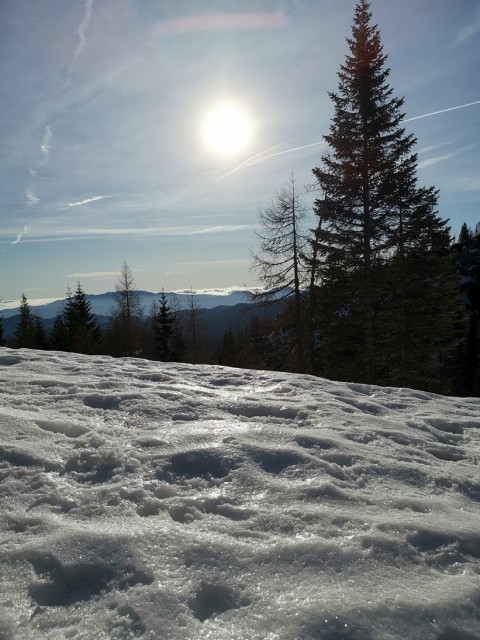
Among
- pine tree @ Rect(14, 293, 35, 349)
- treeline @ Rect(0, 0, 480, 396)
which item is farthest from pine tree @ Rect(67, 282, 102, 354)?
treeline @ Rect(0, 0, 480, 396)

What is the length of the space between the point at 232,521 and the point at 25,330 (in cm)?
3792

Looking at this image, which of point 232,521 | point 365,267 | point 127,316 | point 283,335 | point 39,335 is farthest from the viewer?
point 39,335

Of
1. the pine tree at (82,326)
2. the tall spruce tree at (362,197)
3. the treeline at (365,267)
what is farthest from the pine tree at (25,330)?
the tall spruce tree at (362,197)

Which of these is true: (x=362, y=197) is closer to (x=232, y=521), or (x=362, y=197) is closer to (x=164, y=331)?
(x=232, y=521)

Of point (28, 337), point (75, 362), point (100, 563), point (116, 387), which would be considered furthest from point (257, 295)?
point (28, 337)

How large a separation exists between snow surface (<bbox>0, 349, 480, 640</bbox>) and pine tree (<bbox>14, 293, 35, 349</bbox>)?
34.1 m

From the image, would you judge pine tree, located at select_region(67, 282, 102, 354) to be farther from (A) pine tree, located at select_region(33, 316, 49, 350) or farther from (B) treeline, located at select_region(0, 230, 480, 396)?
(A) pine tree, located at select_region(33, 316, 49, 350)

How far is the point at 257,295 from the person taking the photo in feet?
50.5

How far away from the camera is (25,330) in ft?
113

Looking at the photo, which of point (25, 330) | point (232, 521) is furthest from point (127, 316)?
point (232, 521)

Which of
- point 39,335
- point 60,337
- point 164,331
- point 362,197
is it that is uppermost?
point 362,197

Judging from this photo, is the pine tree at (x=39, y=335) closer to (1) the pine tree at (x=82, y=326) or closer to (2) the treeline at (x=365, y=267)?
(1) the pine tree at (x=82, y=326)

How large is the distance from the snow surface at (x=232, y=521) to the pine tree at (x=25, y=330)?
3410cm

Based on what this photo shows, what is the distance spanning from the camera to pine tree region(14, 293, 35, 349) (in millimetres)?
33688
